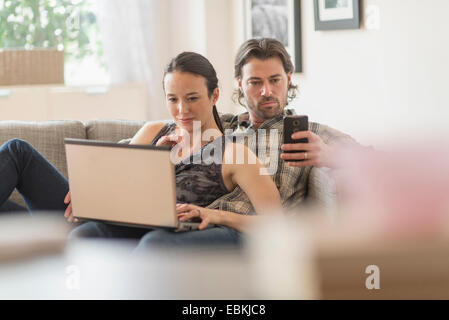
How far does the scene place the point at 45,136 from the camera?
2346mm

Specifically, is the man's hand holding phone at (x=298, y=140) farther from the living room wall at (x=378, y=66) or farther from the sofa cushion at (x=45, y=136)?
the sofa cushion at (x=45, y=136)

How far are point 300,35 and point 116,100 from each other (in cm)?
156

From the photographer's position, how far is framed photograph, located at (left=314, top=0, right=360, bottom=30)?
8.18 feet

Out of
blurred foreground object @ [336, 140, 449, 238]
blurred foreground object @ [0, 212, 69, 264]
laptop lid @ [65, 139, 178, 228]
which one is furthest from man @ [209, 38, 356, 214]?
blurred foreground object @ [336, 140, 449, 238]

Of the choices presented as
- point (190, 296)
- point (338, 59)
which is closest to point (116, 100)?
point (338, 59)

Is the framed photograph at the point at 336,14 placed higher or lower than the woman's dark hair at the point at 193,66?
higher

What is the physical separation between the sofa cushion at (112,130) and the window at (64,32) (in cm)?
216

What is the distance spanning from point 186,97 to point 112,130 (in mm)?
786

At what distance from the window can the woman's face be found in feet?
9.56

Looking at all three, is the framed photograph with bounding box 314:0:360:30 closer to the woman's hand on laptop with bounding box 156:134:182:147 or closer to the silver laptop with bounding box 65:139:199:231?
the woman's hand on laptop with bounding box 156:134:182:147

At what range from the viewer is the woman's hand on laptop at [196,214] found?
4.65 feet

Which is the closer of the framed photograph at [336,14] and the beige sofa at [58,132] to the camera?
the beige sofa at [58,132]

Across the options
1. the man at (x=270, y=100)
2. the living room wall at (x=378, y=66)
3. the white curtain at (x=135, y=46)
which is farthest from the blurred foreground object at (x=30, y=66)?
the man at (x=270, y=100)

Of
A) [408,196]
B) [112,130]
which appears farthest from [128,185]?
[112,130]
